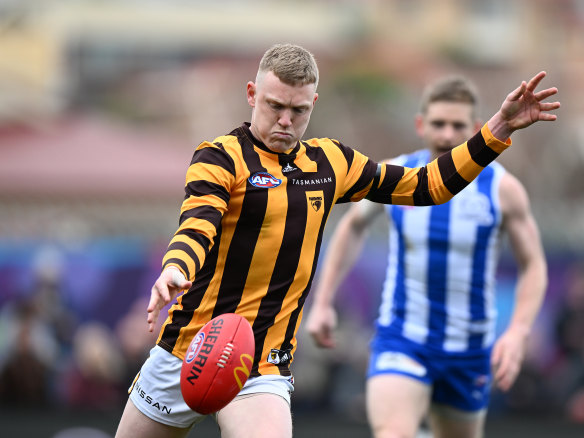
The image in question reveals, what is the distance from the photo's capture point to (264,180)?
3.63 m

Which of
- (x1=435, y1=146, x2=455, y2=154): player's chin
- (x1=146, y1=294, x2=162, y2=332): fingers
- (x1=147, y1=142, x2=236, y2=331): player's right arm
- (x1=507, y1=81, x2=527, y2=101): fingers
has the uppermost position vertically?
(x1=507, y1=81, x2=527, y2=101): fingers

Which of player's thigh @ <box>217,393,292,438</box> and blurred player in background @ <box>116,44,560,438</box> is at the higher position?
blurred player in background @ <box>116,44,560,438</box>

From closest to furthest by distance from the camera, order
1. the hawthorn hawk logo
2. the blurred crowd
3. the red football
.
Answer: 1. the red football
2. the hawthorn hawk logo
3. the blurred crowd

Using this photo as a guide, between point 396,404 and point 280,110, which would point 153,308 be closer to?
point 280,110

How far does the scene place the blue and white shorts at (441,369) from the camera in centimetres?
509

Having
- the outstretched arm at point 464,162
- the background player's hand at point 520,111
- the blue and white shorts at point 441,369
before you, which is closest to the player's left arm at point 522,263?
the blue and white shorts at point 441,369

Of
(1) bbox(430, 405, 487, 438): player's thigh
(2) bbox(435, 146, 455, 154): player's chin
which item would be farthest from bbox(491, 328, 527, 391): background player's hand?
(2) bbox(435, 146, 455, 154): player's chin

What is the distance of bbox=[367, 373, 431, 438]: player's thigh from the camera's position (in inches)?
189

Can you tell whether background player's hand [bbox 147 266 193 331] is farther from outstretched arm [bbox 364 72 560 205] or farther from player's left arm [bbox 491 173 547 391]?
player's left arm [bbox 491 173 547 391]

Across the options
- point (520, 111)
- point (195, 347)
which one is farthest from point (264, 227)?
point (520, 111)

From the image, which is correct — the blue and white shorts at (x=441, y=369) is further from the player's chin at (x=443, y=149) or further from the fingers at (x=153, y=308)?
the fingers at (x=153, y=308)

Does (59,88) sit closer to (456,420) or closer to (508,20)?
(508,20)

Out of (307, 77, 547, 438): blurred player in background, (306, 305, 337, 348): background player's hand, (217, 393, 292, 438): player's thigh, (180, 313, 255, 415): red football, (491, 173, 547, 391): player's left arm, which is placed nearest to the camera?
(180, 313, 255, 415): red football

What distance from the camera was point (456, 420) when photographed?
17.1 feet
